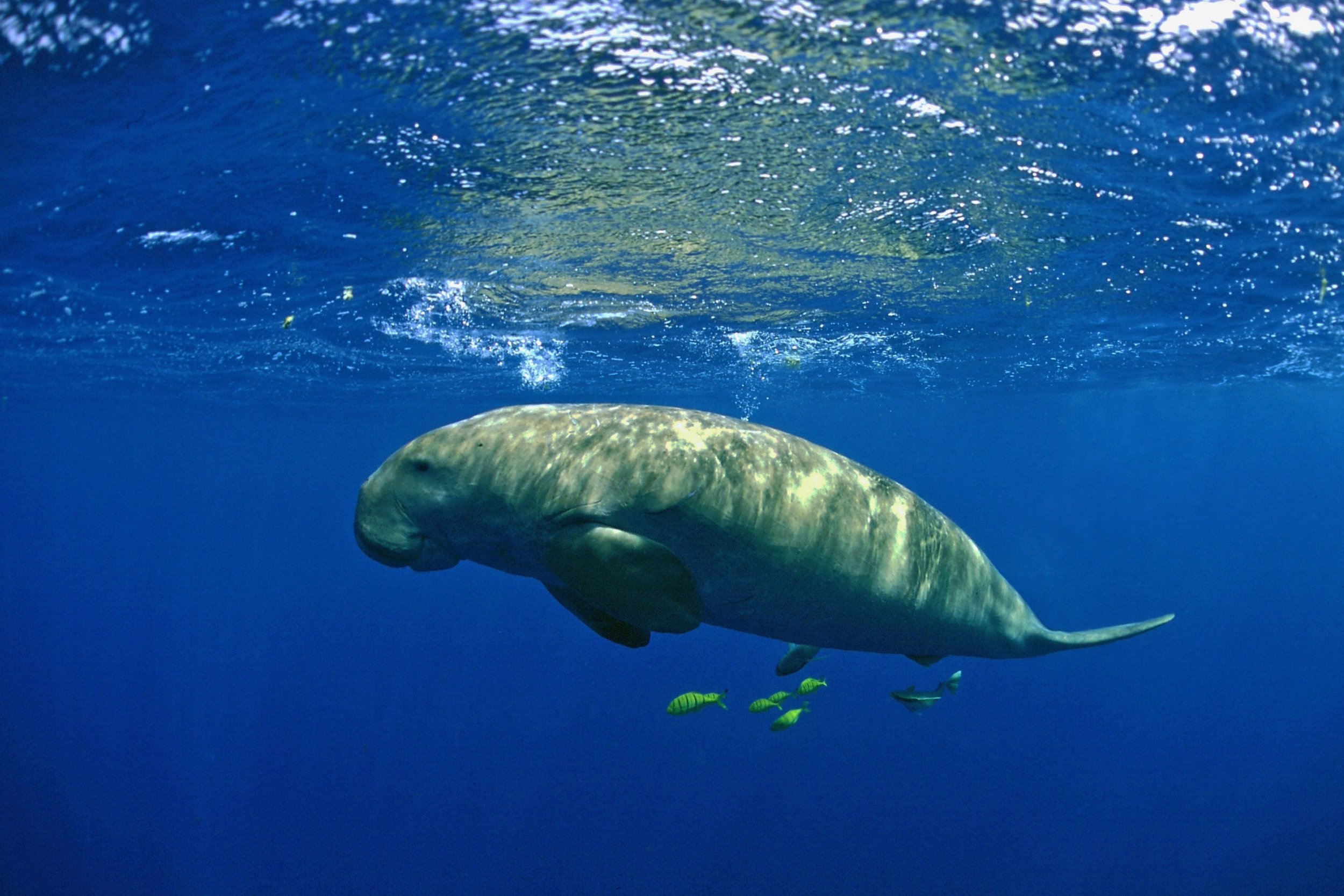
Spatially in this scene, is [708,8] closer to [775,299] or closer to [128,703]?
[775,299]

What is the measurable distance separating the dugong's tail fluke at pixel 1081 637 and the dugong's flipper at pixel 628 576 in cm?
284

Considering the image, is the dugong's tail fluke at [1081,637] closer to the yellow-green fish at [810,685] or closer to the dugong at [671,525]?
the dugong at [671,525]

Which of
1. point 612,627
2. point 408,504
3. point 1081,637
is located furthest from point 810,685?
point 408,504

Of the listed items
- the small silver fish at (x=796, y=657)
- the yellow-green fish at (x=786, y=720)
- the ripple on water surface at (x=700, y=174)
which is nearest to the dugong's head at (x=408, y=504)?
the small silver fish at (x=796, y=657)

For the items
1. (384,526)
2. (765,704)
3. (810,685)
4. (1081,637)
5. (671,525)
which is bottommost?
(765,704)


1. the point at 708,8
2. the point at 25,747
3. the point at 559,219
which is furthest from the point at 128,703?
the point at 708,8

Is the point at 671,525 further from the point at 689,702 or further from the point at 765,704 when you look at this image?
the point at 765,704

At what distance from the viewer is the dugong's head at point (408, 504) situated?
11.8ft

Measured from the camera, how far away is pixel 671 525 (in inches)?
131

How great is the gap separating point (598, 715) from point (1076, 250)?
75.2 ft

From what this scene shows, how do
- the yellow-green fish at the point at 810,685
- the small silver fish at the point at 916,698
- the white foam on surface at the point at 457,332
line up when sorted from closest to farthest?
the small silver fish at the point at 916,698 < the yellow-green fish at the point at 810,685 < the white foam on surface at the point at 457,332

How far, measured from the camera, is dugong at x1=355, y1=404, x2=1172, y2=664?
10.4 ft

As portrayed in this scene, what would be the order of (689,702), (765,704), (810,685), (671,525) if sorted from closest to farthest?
(671,525)
(689,702)
(810,685)
(765,704)

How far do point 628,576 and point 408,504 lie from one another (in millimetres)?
1346
